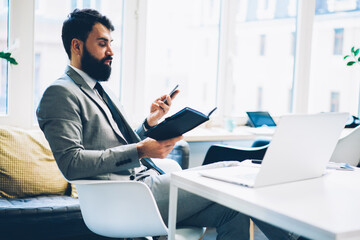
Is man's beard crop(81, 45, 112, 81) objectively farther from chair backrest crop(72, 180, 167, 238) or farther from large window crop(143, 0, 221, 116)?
large window crop(143, 0, 221, 116)

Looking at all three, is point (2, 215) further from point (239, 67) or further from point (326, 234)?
point (239, 67)

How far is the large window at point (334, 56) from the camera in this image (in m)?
4.38

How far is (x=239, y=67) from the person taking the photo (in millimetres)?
4027

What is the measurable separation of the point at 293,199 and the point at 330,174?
18.8 inches

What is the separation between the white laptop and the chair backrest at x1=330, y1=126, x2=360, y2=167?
1.35m

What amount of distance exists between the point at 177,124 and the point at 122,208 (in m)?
0.39

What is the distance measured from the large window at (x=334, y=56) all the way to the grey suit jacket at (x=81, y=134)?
3.18 metres

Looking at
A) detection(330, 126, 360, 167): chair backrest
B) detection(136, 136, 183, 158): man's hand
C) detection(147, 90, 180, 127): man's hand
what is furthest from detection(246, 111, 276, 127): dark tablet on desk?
detection(136, 136, 183, 158): man's hand

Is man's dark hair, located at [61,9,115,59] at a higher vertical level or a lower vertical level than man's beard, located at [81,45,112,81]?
higher

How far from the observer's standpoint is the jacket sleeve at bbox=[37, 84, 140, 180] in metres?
1.56

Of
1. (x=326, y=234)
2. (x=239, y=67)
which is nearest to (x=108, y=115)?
(x=326, y=234)

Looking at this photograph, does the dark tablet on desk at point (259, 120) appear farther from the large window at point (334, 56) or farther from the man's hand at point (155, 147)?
the man's hand at point (155, 147)

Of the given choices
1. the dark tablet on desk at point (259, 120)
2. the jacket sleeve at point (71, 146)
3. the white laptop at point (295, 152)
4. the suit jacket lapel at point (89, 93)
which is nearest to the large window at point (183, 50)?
the dark tablet on desk at point (259, 120)

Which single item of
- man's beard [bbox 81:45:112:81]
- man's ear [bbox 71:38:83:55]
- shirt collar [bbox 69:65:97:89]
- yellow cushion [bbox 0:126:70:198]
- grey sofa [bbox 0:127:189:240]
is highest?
man's ear [bbox 71:38:83:55]
